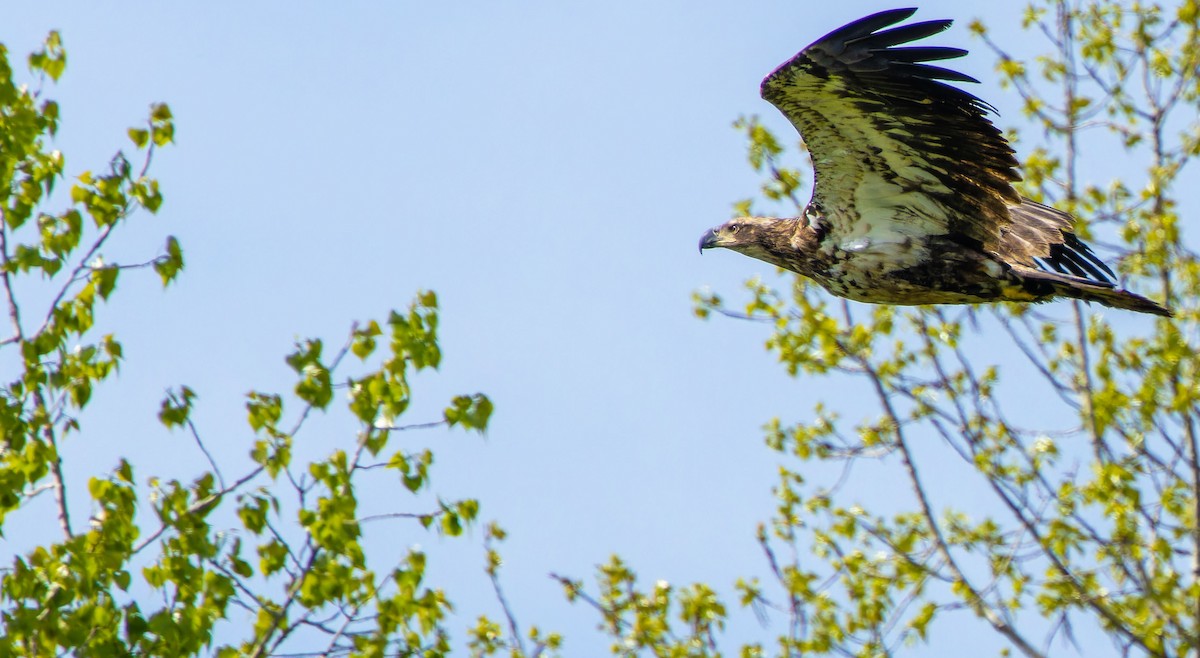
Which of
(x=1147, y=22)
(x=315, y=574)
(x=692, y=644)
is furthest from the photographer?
(x=1147, y=22)

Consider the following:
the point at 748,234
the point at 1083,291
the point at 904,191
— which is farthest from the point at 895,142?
the point at 748,234

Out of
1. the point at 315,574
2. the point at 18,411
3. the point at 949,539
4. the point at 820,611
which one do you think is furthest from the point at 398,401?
the point at 949,539

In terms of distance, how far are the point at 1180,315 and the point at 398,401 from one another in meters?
6.13

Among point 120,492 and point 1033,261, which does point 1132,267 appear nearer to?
point 1033,261

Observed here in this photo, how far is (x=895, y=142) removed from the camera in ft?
26.0

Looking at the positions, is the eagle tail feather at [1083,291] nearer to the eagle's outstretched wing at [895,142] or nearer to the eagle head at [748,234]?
the eagle's outstretched wing at [895,142]

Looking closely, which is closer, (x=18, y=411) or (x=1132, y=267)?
(x=18, y=411)

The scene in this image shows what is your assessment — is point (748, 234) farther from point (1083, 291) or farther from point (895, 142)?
point (1083, 291)

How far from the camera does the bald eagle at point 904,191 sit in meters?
7.56

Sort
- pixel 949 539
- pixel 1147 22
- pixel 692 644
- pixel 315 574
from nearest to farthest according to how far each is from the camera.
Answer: pixel 315 574, pixel 692 644, pixel 949 539, pixel 1147 22

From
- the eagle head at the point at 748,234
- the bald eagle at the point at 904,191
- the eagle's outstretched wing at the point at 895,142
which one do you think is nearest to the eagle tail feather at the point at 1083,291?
the bald eagle at the point at 904,191

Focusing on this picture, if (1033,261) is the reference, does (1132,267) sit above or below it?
above

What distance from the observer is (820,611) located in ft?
35.2

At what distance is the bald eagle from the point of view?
7.56 metres
